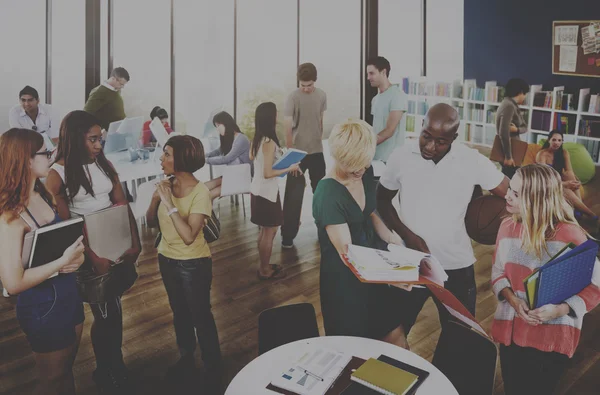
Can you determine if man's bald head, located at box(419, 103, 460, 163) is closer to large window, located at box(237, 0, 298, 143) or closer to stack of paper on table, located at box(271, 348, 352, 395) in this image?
stack of paper on table, located at box(271, 348, 352, 395)

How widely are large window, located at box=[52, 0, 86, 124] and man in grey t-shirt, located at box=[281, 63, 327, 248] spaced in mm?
2379

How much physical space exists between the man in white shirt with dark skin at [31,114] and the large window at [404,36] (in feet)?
19.9

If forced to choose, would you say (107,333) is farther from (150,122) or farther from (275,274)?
(150,122)

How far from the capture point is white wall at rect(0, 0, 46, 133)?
6.60 metres

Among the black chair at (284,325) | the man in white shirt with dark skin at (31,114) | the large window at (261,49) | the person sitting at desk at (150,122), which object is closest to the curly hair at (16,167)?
the black chair at (284,325)

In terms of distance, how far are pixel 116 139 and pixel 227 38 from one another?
2.98m

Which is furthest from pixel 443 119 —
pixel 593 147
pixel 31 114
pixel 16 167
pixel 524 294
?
Answer: pixel 593 147

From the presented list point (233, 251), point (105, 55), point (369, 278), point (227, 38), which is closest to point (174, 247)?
point (369, 278)

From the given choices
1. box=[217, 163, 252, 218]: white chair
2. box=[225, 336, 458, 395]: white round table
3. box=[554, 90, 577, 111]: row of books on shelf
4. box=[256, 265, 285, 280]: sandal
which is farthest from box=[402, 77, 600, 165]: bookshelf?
box=[225, 336, 458, 395]: white round table

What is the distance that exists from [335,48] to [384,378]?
8518 mm

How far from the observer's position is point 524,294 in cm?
268

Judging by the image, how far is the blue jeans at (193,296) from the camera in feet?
11.3

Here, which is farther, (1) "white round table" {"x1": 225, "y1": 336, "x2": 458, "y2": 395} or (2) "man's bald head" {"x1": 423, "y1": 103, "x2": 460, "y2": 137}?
(2) "man's bald head" {"x1": 423, "y1": 103, "x2": 460, "y2": 137}

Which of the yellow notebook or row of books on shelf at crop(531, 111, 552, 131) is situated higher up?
row of books on shelf at crop(531, 111, 552, 131)
